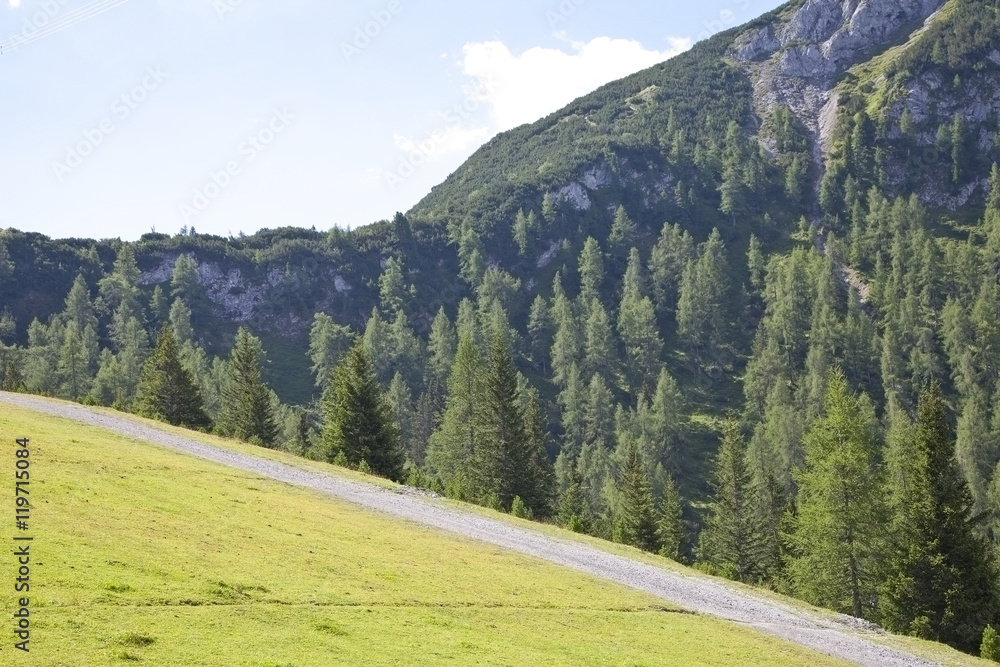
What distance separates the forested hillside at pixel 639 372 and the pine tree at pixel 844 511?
0.45 feet

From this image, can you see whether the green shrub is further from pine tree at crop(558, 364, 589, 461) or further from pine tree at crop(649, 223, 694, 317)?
pine tree at crop(649, 223, 694, 317)

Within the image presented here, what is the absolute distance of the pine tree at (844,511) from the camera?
1863 inches

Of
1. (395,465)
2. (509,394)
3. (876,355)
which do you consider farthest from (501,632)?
(876,355)

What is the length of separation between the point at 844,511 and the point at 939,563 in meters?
6.69

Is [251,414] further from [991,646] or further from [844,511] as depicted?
[991,646]

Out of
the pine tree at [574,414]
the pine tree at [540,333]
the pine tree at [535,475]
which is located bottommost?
the pine tree at [535,475]

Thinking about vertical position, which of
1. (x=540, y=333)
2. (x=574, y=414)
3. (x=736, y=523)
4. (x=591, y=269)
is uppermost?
(x=591, y=269)

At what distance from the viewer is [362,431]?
60906 millimetres

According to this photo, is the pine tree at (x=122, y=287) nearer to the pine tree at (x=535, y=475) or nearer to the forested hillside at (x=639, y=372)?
the forested hillside at (x=639, y=372)

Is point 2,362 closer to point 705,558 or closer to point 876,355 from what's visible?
point 705,558

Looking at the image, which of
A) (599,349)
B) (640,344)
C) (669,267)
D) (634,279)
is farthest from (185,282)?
(669,267)

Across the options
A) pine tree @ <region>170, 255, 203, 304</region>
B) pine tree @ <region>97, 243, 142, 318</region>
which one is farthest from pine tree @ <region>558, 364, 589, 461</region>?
pine tree @ <region>97, 243, 142, 318</region>

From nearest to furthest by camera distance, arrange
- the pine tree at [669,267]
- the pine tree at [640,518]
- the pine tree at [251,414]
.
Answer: the pine tree at [640,518] < the pine tree at [251,414] < the pine tree at [669,267]

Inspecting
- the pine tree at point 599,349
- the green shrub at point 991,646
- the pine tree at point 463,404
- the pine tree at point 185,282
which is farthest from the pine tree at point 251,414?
the pine tree at point 185,282
